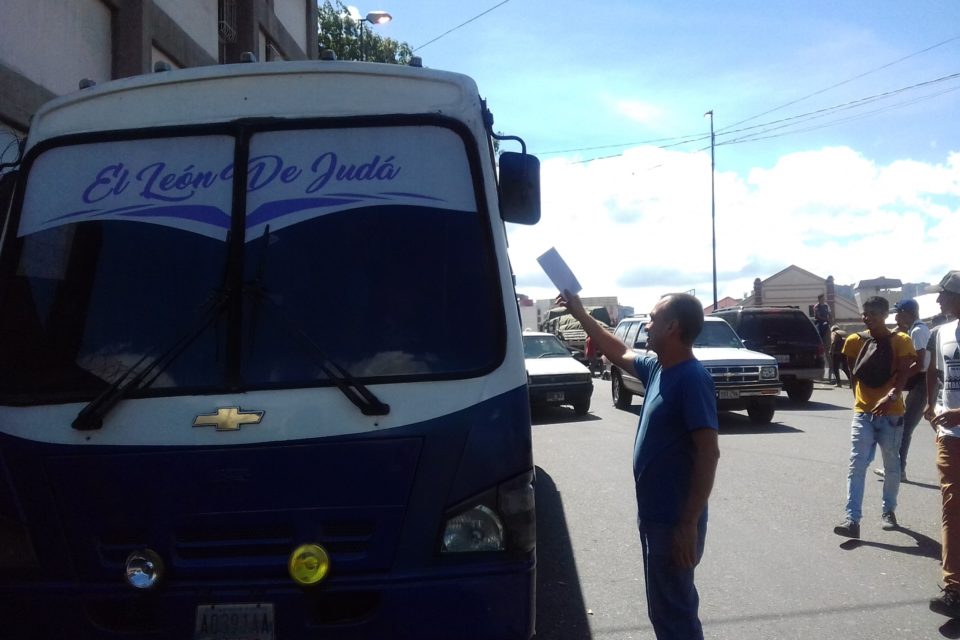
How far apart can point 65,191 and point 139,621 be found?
174cm

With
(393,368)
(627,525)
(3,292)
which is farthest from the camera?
(627,525)

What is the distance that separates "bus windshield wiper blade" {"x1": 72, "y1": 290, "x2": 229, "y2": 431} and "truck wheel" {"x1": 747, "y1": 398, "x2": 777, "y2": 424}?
38.7ft

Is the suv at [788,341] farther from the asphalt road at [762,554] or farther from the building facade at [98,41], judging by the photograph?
the building facade at [98,41]

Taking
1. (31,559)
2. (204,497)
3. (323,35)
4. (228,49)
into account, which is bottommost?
(31,559)

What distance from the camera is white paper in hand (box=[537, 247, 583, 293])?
371 centimetres

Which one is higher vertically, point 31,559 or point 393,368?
point 393,368

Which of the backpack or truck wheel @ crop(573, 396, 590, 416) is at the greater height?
the backpack

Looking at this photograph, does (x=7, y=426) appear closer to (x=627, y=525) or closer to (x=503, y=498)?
(x=503, y=498)

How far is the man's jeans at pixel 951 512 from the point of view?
15.7ft

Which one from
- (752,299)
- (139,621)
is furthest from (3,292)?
(752,299)

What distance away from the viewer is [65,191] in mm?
3457

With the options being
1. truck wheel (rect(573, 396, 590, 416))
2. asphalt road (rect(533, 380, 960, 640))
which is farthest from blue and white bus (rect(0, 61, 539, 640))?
truck wheel (rect(573, 396, 590, 416))

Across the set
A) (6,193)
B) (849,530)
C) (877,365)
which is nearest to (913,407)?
(877,365)

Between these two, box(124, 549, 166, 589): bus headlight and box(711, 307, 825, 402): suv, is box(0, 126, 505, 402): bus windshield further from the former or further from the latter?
box(711, 307, 825, 402): suv
